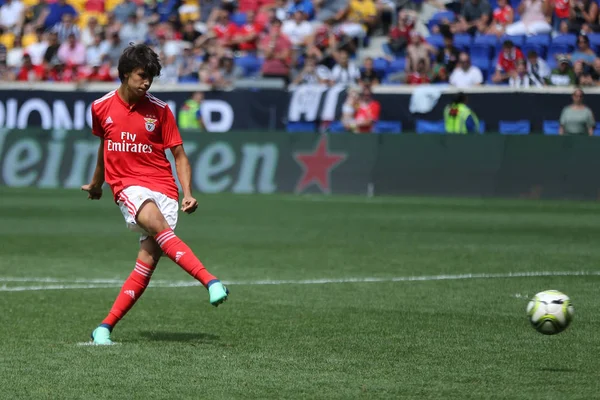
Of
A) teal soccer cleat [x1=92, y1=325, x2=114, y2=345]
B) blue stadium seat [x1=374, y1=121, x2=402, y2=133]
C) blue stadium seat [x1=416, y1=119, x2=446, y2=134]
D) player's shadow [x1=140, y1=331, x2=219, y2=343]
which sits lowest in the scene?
blue stadium seat [x1=374, y1=121, x2=402, y2=133]

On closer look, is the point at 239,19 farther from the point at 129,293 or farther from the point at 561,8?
the point at 129,293

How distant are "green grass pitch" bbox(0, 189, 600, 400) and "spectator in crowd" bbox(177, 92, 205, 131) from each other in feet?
23.4

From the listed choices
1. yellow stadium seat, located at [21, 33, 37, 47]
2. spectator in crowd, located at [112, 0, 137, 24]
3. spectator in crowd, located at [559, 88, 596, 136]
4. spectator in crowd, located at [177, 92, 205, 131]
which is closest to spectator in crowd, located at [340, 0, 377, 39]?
spectator in crowd, located at [177, 92, 205, 131]

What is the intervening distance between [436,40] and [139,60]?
20.0m

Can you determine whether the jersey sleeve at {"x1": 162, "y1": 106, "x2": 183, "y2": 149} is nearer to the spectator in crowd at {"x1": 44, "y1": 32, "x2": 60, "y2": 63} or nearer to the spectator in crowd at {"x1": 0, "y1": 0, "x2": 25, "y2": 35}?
the spectator in crowd at {"x1": 44, "y1": 32, "x2": 60, "y2": 63}

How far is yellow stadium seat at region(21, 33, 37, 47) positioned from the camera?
3164cm

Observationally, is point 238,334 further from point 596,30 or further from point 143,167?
point 596,30

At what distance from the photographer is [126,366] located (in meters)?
7.09

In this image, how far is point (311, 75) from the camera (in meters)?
26.8

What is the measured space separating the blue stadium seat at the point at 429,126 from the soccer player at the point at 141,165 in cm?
Result: 1678

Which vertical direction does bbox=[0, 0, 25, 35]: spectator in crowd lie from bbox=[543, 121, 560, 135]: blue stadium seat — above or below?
above

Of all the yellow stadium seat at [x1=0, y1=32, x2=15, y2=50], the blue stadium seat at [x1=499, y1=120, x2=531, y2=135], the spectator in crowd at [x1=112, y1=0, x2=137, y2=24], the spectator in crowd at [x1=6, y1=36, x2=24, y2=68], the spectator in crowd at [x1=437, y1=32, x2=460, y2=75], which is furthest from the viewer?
the yellow stadium seat at [x1=0, y1=32, x2=15, y2=50]

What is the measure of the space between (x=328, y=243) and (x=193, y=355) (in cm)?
821

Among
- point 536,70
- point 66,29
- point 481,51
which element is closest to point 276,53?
point 481,51
